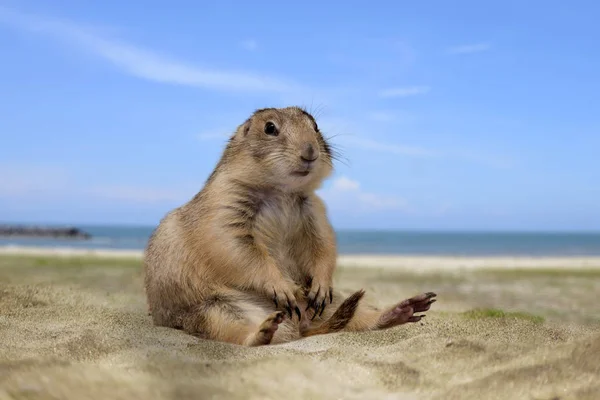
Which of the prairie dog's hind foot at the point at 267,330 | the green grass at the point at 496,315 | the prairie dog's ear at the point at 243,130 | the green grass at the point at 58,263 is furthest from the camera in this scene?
the green grass at the point at 58,263

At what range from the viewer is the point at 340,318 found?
4898mm

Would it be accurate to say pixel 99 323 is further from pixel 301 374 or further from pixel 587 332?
pixel 587 332

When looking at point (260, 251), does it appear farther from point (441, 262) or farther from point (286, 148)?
point (441, 262)

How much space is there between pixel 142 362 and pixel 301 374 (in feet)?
2.94

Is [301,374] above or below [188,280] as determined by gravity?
below

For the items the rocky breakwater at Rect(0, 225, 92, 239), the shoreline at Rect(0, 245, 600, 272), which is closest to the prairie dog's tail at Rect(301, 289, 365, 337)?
the shoreline at Rect(0, 245, 600, 272)

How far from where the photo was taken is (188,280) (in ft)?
15.7

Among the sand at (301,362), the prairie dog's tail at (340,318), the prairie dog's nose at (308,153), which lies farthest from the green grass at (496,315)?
the prairie dog's nose at (308,153)

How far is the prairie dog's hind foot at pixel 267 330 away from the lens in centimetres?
427

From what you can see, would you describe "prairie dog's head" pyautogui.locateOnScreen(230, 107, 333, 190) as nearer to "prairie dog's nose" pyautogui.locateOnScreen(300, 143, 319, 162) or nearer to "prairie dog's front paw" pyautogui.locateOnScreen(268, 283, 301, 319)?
"prairie dog's nose" pyautogui.locateOnScreen(300, 143, 319, 162)

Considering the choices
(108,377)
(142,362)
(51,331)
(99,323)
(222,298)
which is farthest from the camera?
(99,323)

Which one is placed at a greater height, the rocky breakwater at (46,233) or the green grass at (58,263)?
the green grass at (58,263)

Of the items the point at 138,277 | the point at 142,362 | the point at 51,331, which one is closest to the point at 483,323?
the point at 142,362

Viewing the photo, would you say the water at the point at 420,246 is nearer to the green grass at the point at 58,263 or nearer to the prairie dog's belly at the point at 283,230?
the green grass at the point at 58,263
